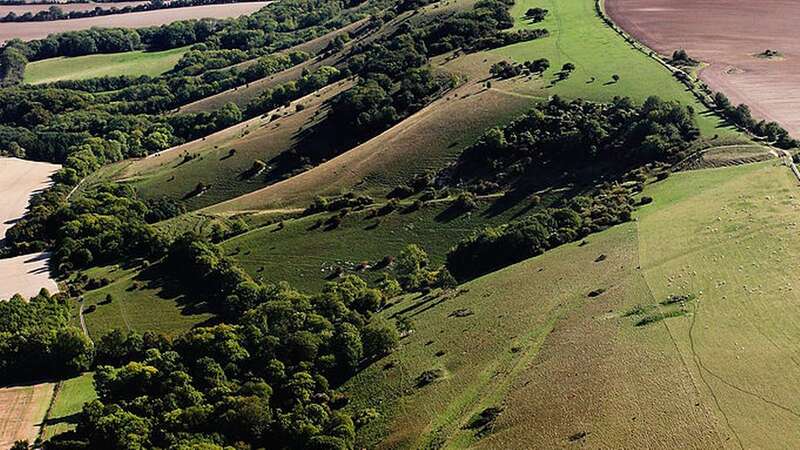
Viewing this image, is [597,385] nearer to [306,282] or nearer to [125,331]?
[306,282]

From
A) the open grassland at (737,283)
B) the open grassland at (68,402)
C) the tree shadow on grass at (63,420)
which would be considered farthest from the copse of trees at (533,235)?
the tree shadow on grass at (63,420)

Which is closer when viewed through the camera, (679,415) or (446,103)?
(679,415)

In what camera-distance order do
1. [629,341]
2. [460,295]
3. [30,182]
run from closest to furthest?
1. [629,341]
2. [460,295]
3. [30,182]

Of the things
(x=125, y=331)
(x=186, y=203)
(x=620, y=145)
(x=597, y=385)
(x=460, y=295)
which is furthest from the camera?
(x=186, y=203)

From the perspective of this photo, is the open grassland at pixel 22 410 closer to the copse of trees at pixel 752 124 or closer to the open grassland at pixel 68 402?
the open grassland at pixel 68 402

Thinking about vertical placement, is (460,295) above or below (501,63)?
below

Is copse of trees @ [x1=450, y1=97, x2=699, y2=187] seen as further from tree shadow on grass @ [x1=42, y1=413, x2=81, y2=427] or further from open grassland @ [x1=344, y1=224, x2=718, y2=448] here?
tree shadow on grass @ [x1=42, y1=413, x2=81, y2=427]

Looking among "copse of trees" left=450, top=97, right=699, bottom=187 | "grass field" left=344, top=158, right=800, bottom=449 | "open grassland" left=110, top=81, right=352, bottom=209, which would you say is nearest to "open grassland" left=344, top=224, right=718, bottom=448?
"grass field" left=344, top=158, right=800, bottom=449

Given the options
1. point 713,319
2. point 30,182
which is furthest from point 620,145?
point 30,182
